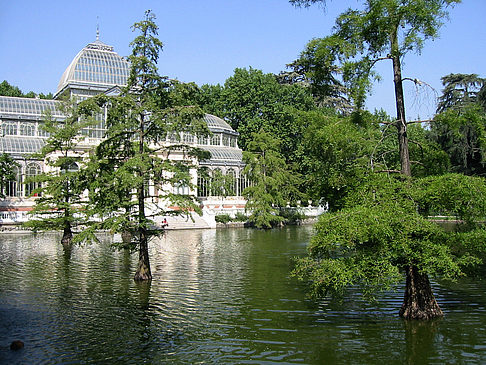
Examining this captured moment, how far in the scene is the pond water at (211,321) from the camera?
32.5 feet

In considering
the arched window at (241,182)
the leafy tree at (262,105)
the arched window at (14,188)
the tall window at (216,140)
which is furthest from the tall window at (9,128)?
the leafy tree at (262,105)

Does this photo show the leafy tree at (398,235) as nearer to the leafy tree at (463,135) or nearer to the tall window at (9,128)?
the leafy tree at (463,135)

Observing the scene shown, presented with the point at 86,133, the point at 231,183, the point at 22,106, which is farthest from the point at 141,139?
the point at 22,106

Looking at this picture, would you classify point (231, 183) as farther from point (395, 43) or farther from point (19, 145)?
point (395, 43)

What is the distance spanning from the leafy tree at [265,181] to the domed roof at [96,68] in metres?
15.9

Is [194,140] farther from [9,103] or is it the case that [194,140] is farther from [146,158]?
[146,158]

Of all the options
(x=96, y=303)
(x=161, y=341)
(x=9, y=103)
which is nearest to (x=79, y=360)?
(x=161, y=341)

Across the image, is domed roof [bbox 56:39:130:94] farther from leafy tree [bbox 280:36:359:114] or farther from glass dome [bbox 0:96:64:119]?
leafy tree [bbox 280:36:359:114]

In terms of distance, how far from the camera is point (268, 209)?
4131 centimetres

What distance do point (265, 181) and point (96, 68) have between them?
69.2ft

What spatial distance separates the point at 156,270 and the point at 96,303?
5548 millimetres

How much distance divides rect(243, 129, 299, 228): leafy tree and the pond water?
20602mm

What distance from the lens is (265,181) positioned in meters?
41.9

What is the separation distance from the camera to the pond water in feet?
32.5
